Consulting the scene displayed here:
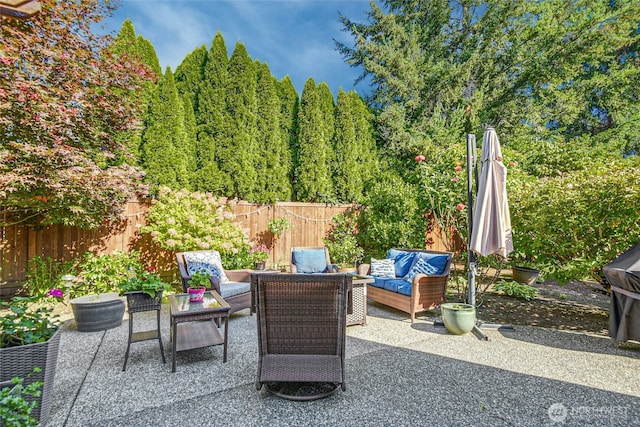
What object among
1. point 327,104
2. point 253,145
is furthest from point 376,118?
point 253,145

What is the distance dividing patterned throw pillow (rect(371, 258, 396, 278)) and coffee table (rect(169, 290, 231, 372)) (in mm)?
2488

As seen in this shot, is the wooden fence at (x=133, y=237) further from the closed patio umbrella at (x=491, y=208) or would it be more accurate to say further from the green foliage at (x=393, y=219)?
the closed patio umbrella at (x=491, y=208)

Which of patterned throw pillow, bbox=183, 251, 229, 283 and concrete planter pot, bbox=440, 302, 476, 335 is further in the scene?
patterned throw pillow, bbox=183, 251, 229, 283

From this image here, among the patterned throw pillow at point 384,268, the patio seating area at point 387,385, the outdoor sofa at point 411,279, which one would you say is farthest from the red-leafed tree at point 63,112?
the outdoor sofa at point 411,279

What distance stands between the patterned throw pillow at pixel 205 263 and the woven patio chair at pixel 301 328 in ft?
7.90

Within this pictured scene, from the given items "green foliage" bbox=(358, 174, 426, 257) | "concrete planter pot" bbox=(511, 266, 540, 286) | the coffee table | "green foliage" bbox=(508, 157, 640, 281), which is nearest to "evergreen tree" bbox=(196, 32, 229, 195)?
"green foliage" bbox=(358, 174, 426, 257)

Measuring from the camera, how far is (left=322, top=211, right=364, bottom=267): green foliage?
24.5ft

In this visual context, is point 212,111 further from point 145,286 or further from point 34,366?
point 34,366

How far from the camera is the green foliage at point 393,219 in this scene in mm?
7195

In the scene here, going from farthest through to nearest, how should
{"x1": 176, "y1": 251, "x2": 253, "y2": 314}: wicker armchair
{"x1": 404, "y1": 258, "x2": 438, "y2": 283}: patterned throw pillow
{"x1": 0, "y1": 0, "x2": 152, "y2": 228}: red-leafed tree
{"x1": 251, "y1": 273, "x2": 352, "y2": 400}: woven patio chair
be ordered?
1. {"x1": 404, "y1": 258, "x2": 438, "y2": 283}: patterned throw pillow
2. {"x1": 176, "y1": 251, "x2": 253, "y2": 314}: wicker armchair
3. {"x1": 0, "y1": 0, "x2": 152, "y2": 228}: red-leafed tree
4. {"x1": 251, "y1": 273, "x2": 352, "y2": 400}: woven patio chair

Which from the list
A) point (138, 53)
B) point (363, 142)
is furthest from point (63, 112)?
point (363, 142)

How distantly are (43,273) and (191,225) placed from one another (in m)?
2.28

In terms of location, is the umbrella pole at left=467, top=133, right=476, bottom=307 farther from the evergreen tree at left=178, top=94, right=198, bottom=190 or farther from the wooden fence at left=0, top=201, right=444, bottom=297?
the evergreen tree at left=178, top=94, right=198, bottom=190

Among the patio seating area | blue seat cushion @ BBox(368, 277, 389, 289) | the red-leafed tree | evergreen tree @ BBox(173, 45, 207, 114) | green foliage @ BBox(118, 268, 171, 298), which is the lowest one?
the patio seating area
